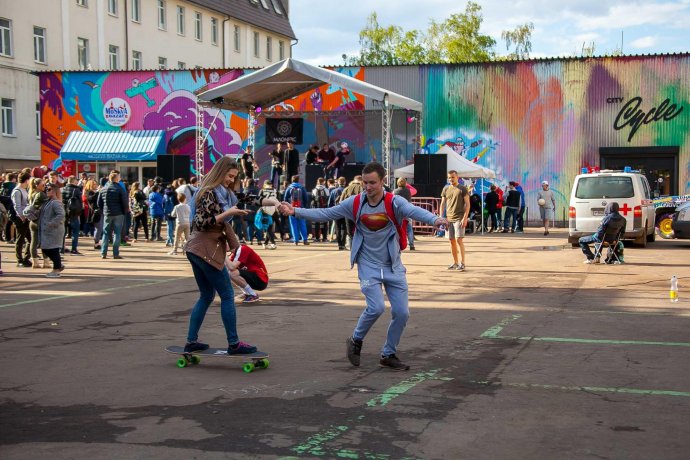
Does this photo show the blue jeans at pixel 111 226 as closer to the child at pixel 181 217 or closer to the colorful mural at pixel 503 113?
the child at pixel 181 217

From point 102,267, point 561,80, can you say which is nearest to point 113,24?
point 561,80

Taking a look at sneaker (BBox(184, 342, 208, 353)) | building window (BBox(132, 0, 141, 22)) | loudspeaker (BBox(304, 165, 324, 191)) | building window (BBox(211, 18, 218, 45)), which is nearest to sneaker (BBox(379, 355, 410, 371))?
sneaker (BBox(184, 342, 208, 353))

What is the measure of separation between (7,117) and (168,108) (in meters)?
8.96

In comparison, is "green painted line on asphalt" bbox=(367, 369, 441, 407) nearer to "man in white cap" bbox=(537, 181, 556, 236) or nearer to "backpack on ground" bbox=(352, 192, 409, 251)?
"backpack on ground" bbox=(352, 192, 409, 251)

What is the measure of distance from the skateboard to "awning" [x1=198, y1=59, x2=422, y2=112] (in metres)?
19.3

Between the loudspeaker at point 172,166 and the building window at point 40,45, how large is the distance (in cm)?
1552

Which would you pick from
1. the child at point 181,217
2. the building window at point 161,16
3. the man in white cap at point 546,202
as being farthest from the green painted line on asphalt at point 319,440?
the building window at point 161,16

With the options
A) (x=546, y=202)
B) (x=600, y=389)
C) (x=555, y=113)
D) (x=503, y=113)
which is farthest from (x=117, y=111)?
(x=600, y=389)

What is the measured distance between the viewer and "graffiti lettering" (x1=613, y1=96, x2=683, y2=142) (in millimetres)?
32281

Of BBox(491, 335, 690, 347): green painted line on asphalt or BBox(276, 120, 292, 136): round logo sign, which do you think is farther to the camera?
BBox(276, 120, 292, 136): round logo sign

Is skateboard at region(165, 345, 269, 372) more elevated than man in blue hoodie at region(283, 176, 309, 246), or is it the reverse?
man in blue hoodie at region(283, 176, 309, 246)

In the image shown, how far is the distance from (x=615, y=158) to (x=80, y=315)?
26.1m

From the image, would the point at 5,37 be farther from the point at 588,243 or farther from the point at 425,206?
the point at 588,243

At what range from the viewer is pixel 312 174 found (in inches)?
1207
